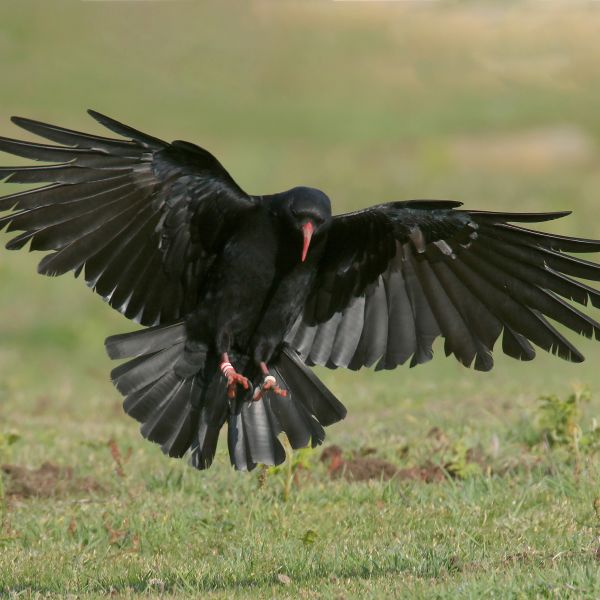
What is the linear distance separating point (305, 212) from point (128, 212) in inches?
29.6

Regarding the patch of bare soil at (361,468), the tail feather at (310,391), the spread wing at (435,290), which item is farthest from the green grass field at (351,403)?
the spread wing at (435,290)

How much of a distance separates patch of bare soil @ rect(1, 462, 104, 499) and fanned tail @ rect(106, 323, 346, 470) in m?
1.16

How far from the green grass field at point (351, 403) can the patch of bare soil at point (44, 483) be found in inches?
0.5

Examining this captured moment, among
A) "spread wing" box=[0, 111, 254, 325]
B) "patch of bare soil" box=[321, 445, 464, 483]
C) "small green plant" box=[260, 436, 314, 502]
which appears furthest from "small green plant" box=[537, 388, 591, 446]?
"spread wing" box=[0, 111, 254, 325]

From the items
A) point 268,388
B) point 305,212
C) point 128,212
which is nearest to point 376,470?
point 268,388

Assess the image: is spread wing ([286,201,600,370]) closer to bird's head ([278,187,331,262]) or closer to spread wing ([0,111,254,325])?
bird's head ([278,187,331,262])

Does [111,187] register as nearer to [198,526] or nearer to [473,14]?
[198,526]

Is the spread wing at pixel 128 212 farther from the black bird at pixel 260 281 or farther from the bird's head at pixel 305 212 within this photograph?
the bird's head at pixel 305 212

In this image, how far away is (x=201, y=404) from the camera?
5508mm

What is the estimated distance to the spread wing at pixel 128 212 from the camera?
4.84m

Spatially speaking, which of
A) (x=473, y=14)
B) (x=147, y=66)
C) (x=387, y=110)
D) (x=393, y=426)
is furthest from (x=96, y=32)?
(x=393, y=426)

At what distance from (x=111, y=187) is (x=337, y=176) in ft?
49.6

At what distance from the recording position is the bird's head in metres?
5.05

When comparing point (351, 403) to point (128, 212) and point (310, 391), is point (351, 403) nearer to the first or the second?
point (310, 391)
